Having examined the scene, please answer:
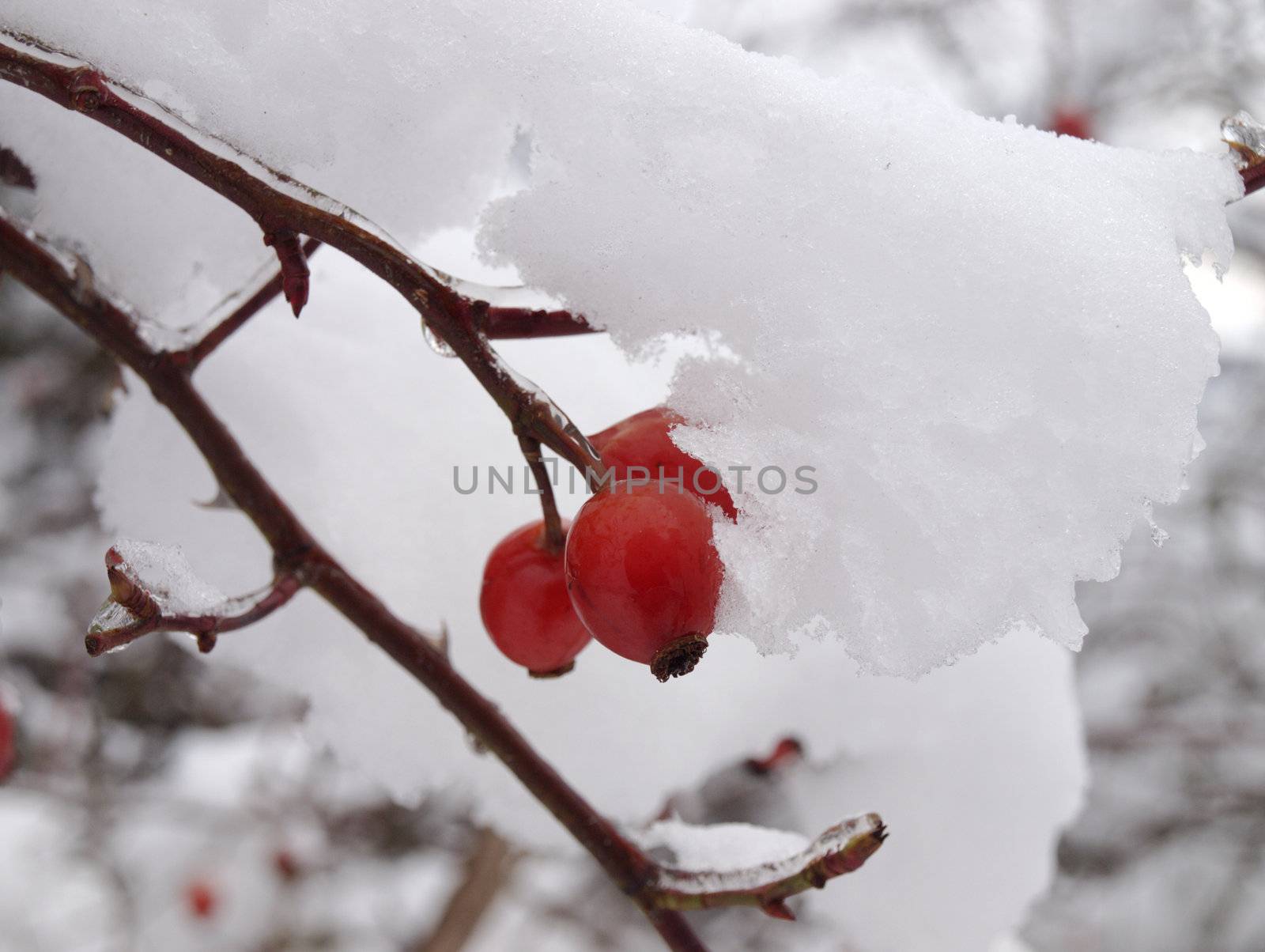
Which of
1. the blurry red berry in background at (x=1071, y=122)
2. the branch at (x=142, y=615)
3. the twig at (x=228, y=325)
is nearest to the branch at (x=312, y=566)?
the twig at (x=228, y=325)

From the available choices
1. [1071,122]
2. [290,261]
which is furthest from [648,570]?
[1071,122]

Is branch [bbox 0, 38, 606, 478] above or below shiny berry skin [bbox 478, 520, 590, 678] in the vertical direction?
above

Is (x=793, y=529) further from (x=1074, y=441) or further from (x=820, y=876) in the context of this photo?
(x=820, y=876)

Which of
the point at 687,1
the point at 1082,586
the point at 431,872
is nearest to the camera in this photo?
the point at 687,1

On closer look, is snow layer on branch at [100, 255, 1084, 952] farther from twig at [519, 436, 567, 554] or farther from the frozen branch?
the frozen branch

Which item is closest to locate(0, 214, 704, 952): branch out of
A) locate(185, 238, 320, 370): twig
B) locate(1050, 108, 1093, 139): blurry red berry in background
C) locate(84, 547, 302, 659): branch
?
locate(185, 238, 320, 370): twig

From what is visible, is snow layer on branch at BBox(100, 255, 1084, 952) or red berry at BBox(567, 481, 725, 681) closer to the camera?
red berry at BBox(567, 481, 725, 681)

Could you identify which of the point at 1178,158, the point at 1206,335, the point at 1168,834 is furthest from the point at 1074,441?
the point at 1168,834
